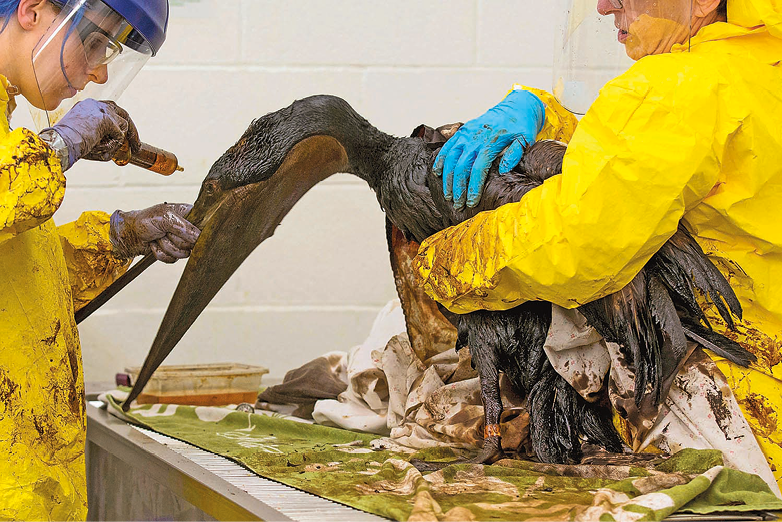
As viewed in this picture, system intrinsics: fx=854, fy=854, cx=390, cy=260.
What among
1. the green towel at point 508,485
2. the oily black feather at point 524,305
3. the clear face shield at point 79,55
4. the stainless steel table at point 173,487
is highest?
the clear face shield at point 79,55

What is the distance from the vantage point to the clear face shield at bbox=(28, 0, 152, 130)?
4.02 feet

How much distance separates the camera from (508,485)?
1243 millimetres

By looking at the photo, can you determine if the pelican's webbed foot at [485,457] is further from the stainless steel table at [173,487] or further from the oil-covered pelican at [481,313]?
the stainless steel table at [173,487]

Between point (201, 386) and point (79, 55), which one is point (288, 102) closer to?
point (201, 386)

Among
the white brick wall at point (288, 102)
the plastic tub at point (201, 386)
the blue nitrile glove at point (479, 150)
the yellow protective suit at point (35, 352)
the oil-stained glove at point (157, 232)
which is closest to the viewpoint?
the yellow protective suit at point (35, 352)

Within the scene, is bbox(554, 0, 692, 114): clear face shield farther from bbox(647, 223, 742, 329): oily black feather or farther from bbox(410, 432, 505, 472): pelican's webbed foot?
bbox(410, 432, 505, 472): pelican's webbed foot

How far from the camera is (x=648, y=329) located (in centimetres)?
128

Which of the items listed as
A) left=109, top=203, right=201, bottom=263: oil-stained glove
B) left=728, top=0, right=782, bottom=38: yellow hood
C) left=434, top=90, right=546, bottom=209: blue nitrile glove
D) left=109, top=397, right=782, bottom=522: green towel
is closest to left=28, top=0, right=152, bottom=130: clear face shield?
left=109, top=203, right=201, bottom=263: oil-stained glove

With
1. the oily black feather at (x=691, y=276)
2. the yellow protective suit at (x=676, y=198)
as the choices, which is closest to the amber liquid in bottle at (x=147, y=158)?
the yellow protective suit at (x=676, y=198)

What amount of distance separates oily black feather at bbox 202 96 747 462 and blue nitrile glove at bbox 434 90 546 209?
2cm

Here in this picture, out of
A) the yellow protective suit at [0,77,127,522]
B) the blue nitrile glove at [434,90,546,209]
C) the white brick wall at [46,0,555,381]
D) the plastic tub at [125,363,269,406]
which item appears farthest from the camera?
the white brick wall at [46,0,555,381]

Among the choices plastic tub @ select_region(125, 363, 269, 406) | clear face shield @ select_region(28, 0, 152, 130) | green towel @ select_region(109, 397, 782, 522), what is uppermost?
clear face shield @ select_region(28, 0, 152, 130)

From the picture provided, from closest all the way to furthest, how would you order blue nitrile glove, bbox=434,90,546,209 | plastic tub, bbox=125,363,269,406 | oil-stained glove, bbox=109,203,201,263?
blue nitrile glove, bbox=434,90,546,209 → oil-stained glove, bbox=109,203,201,263 → plastic tub, bbox=125,363,269,406

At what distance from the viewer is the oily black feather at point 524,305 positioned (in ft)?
4.19
